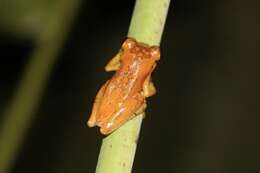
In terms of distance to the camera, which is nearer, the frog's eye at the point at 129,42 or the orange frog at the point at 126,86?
the frog's eye at the point at 129,42

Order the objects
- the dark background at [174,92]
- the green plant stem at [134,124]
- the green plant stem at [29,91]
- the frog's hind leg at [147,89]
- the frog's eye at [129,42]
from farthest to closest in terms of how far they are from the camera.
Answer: the dark background at [174,92], the green plant stem at [29,91], the frog's hind leg at [147,89], the frog's eye at [129,42], the green plant stem at [134,124]

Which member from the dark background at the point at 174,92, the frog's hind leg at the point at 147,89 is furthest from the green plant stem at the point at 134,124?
the dark background at the point at 174,92

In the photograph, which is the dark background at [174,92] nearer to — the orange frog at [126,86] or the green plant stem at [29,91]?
the green plant stem at [29,91]

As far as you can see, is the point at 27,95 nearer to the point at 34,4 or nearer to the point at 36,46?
the point at 36,46

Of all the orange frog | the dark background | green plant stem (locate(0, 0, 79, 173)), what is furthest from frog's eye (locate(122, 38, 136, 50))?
the dark background

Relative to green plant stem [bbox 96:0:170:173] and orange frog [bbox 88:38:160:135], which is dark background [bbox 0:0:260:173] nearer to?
orange frog [bbox 88:38:160:135]

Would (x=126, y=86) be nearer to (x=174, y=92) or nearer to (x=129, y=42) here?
(x=129, y=42)

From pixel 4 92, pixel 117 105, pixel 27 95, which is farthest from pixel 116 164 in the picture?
pixel 4 92
